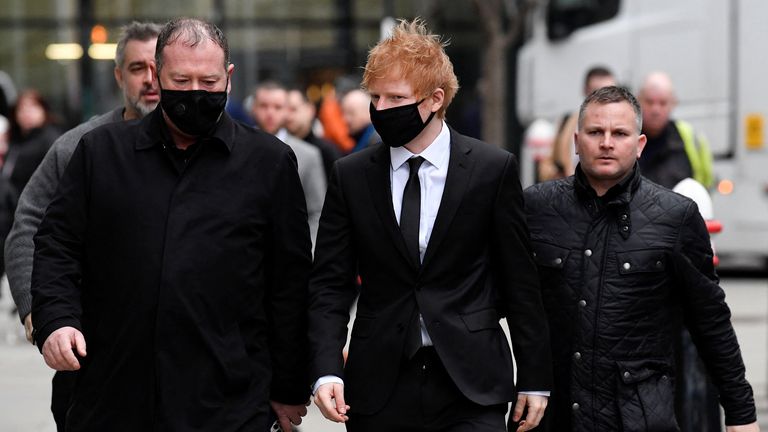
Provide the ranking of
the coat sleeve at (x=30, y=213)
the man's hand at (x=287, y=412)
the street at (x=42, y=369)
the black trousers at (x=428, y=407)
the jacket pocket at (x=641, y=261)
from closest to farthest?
1. the black trousers at (x=428, y=407)
2. the man's hand at (x=287, y=412)
3. the jacket pocket at (x=641, y=261)
4. the coat sleeve at (x=30, y=213)
5. the street at (x=42, y=369)

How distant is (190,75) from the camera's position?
13.9ft

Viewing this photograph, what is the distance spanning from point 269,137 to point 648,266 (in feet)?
4.02

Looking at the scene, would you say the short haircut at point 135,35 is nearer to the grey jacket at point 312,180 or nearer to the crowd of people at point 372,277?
the crowd of people at point 372,277

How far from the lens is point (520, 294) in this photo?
4.37m

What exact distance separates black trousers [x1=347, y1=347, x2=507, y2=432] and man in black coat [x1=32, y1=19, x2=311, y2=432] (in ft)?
0.95

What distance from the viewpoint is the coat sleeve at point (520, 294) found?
4367mm

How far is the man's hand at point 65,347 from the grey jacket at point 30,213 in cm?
87

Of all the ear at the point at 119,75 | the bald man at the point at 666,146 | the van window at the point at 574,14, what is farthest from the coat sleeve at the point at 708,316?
the van window at the point at 574,14

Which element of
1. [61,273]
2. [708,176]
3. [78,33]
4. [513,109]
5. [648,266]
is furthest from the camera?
[78,33]

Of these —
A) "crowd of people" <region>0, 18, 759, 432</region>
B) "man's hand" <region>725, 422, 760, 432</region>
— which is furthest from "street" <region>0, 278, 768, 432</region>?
"crowd of people" <region>0, 18, 759, 432</region>

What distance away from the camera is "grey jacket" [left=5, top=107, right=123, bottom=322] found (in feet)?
16.3

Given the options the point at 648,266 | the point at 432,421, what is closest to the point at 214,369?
the point at 432,421

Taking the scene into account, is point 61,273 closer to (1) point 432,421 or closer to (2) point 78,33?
(1) point 432,421

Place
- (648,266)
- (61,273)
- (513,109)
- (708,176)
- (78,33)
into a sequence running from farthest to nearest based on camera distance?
(78,33)
(513,109)
(708,176)
(648,266)
(61,273)
